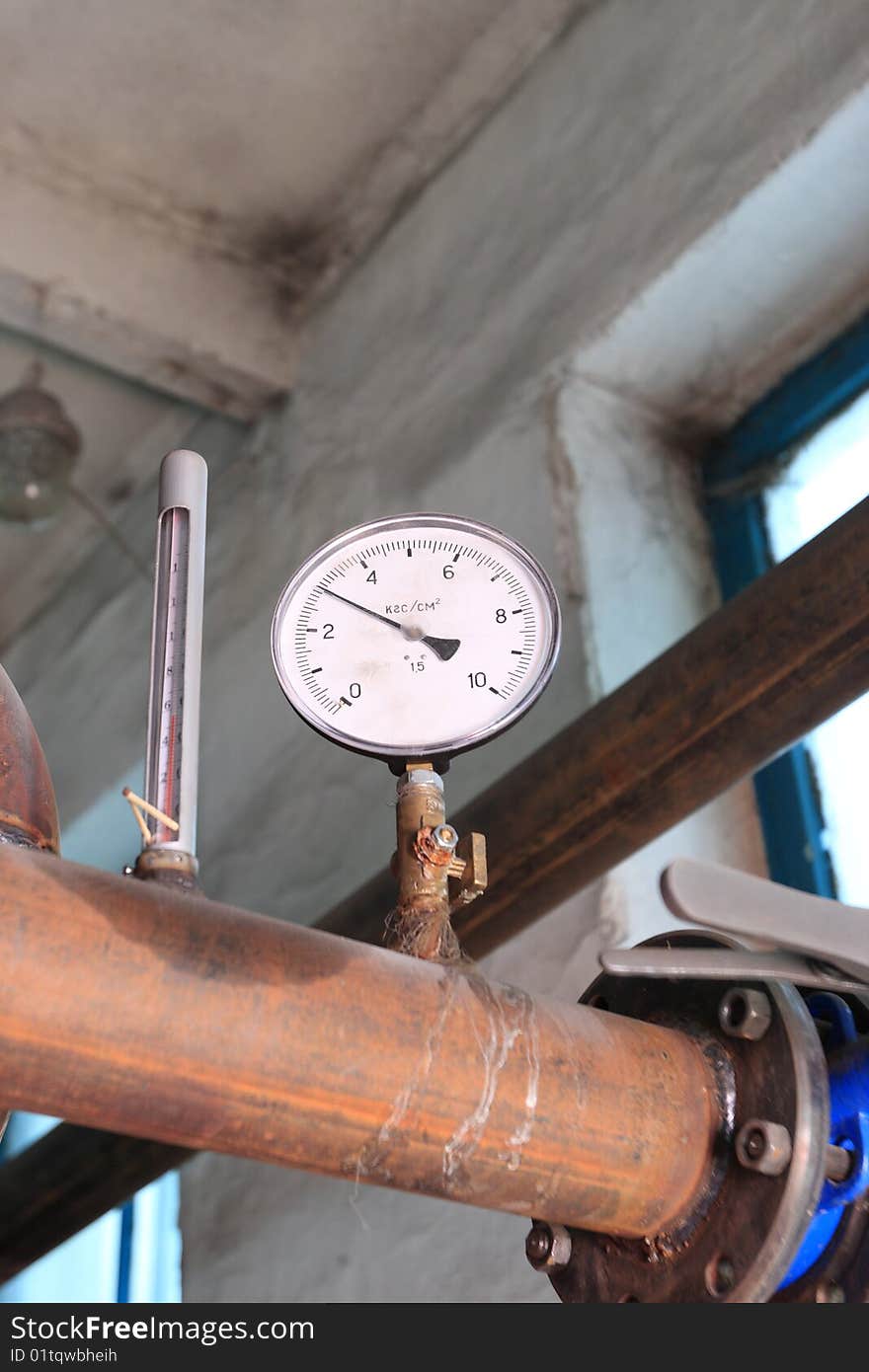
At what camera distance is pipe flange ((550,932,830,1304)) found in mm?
714

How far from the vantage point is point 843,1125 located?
0.77m

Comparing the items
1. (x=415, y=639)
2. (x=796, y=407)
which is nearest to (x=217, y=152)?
(x=796, y=407)

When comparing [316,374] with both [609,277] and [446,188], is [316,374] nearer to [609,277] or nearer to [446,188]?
[446,188]

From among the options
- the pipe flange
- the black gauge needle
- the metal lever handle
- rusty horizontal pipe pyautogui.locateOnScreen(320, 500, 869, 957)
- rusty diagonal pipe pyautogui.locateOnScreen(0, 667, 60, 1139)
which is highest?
rusty horizontal pipe pyautogui.locateOnScreen(320, 500, 869, 957)

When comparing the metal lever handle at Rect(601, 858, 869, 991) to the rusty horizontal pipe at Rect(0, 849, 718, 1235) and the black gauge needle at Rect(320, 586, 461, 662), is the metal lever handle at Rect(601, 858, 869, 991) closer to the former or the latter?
the rusty horizontal pipe at Rect(0, 849, 718, 1235)

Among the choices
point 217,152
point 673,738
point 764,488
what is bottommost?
point 673,738

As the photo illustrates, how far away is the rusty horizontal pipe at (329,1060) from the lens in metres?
0.66

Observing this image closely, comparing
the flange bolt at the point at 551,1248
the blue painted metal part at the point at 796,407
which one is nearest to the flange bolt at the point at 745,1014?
the flange bolt at the point at 551,1248

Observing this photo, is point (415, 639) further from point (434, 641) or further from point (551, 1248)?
point (551, 1248)

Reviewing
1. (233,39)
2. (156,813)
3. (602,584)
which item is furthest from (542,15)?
(156,813)

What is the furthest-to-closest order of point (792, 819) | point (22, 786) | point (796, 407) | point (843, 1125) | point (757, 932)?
point (796, 407)
point (792, 819)
point (22, 786)
point (843, 1125)
point (757, 932)

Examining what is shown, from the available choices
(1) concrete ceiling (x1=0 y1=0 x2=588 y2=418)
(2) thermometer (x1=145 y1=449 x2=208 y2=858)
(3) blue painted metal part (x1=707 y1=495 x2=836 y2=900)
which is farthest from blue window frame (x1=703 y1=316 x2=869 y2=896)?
(2) thermometer (x1=145 y1=449 x2=208 y2=858)

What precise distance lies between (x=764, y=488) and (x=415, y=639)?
1029mm

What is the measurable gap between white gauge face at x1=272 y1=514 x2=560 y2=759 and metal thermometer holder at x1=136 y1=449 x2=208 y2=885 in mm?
61
